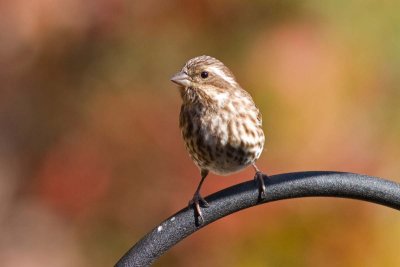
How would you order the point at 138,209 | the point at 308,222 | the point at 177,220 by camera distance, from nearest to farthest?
1. the point at 177,220
2. the point at 308,222
3. the point at 138,209

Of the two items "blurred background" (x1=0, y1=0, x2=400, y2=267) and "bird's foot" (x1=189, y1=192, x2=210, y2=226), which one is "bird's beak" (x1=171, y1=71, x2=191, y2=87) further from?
"blurred background" (x1=0, y1=0, x2=400, y2=267)

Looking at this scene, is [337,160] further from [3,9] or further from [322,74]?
[3,9]

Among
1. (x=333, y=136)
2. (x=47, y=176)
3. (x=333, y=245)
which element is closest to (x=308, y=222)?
(x=333, y=245)

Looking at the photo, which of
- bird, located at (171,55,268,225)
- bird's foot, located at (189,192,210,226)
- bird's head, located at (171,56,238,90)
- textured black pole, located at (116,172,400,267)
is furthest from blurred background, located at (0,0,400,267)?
textured black pole, located at (116,172,400,267)

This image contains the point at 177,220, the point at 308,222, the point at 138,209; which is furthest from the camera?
the point at 138,209

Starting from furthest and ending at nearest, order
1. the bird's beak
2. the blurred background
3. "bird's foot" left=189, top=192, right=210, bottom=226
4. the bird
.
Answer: the blurred background < the bird < the bird's beak < "bird's foot" left=189, top=192, right=210, bottom=226

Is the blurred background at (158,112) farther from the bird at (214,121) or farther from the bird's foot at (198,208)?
the bird's foot at (198,208)

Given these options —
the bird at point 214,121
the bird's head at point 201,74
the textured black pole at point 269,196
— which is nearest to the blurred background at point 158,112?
the bird at point 214,121
